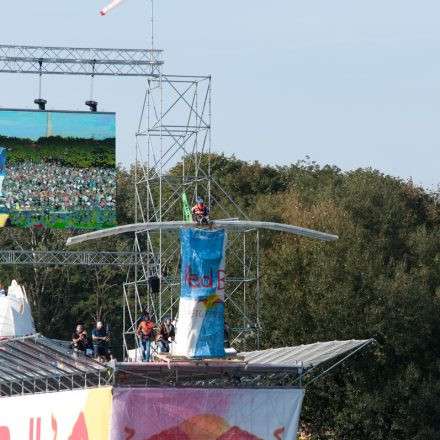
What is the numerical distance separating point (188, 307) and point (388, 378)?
18.1 m

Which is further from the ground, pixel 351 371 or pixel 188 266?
pixel 188 266

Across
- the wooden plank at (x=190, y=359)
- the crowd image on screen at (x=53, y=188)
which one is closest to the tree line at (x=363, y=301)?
the crowd image on screen at (x=53, y=188)

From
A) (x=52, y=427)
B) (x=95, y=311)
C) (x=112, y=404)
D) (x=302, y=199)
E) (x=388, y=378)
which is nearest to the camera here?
(x=112, y=404)

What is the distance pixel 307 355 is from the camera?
34.7m

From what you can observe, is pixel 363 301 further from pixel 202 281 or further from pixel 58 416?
pixel 202 281

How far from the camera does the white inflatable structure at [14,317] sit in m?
40.9

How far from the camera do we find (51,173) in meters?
50.4

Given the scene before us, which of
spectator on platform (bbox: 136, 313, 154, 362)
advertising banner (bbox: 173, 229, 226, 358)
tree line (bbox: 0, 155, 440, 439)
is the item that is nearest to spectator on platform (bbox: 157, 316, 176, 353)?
spectator on platform (bbox: 136, 313, 154, 362)

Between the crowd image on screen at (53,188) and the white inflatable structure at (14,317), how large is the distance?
8126 millimetres

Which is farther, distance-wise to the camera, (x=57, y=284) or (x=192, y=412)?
(x=57, y=284)

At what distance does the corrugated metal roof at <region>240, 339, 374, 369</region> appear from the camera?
33.6 meters

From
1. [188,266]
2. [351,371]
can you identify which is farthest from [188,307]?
[351,371]

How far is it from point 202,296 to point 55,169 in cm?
1892

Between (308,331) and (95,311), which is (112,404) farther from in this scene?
(95,311)
